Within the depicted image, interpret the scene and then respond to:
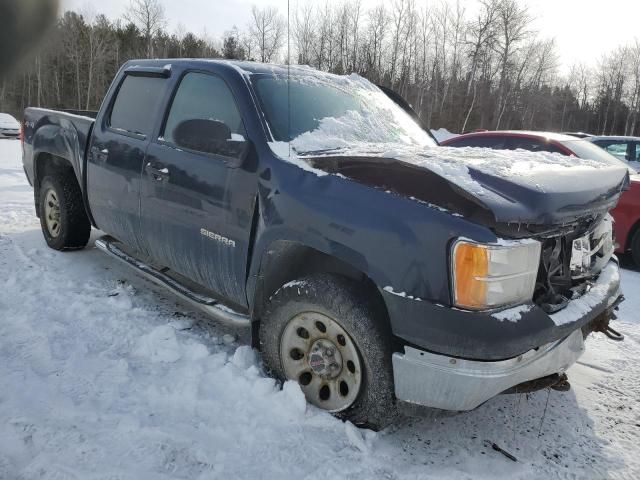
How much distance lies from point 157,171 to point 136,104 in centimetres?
87

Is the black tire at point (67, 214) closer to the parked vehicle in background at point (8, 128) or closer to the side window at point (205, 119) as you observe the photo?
the side window at point (205, 119)

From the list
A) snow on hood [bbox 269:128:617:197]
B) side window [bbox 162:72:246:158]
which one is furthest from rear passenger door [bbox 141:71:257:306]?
snow on hood [bbox 269:128:617:197]

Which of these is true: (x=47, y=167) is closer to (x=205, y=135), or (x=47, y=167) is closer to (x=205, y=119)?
(x=205, y=119)

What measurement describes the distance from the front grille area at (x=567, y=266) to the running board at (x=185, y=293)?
158cm

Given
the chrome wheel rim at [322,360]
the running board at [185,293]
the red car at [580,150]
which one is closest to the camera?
the chrome wheel rim at [322,360]

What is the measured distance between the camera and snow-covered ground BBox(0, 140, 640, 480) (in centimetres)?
224

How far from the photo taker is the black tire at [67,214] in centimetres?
479

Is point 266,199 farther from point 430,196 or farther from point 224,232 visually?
point 430,196

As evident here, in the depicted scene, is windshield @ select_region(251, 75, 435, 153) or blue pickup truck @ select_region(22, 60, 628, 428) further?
windshield @ select_region(251, 75, 435, 153)

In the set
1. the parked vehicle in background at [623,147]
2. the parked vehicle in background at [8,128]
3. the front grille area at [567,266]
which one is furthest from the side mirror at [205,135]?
the parked vehicle in background at [8,128]

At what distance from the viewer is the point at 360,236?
2.29m

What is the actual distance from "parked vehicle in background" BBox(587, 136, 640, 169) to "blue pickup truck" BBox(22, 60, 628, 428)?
6341mm

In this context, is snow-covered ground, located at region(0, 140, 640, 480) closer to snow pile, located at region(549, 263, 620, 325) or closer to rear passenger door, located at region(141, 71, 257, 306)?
rear passenger door, located at region(141, 71, 257, 306)

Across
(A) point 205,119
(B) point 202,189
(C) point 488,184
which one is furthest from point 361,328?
(A) point 205,119
